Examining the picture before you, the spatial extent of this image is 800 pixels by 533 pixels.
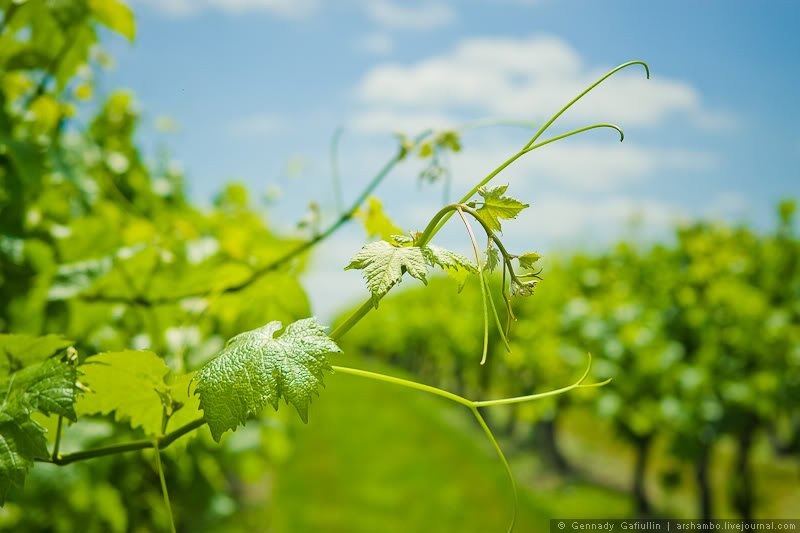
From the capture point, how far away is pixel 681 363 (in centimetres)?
823

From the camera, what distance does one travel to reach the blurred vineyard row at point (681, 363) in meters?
7.60

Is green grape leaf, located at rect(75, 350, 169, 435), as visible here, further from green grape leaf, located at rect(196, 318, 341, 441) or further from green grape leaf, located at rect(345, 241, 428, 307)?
green grape leaf, located at rect(345, 241, 428, 307)

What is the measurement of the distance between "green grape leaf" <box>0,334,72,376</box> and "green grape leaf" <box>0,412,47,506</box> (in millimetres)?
128

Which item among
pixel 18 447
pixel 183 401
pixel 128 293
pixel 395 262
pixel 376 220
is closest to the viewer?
pixel 395 262

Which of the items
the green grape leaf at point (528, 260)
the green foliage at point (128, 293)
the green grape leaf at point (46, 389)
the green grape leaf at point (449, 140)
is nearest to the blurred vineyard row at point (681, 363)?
the green foliage at point (128, 293)

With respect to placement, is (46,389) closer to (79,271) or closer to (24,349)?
(24,349)

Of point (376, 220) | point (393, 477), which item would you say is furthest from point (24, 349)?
point (393, 477)

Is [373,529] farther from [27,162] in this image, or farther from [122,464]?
[27,162]

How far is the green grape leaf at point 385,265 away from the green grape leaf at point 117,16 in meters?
1.29

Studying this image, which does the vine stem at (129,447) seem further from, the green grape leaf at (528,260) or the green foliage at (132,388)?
the green grape leaf at (528,260)

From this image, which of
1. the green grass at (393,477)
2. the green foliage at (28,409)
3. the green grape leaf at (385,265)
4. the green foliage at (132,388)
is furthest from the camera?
the green grass at (393,477)

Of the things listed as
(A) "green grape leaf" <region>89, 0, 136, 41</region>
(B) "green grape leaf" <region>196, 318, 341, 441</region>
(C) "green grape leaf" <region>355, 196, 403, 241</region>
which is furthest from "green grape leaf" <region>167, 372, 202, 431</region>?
(A) "green grape leaf" <region>89, 0, 136, 41</region>

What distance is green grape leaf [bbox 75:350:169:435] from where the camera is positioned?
35.8 inches

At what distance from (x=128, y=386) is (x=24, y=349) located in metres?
0.14
